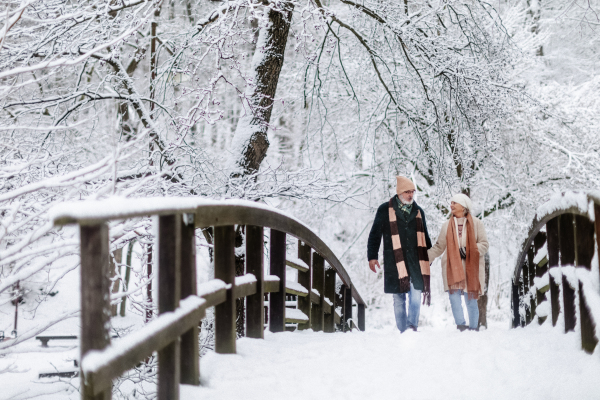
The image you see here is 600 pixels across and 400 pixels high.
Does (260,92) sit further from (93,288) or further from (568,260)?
(93,288)

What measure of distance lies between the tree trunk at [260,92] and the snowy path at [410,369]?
2.60 m

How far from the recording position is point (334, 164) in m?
13.1

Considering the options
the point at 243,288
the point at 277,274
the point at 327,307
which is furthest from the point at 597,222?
the point at 327,307

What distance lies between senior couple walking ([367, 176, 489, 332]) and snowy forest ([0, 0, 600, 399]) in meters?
1.04

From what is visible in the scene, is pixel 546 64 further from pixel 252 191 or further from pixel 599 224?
pixel 599 224

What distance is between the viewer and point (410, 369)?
308 cm

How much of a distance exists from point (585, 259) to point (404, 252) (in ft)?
8.20

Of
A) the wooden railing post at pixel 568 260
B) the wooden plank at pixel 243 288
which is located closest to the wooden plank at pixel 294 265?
the wooden plank at pixel 243 288

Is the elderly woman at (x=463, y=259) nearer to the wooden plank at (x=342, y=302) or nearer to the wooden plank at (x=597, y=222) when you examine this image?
the wooden plank at (x=342, y=302)

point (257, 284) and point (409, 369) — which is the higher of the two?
point (257, 284)

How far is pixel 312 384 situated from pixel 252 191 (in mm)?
3227

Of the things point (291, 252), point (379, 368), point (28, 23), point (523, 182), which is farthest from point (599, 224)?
point (523, 182)

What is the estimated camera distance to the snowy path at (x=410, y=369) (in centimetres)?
257

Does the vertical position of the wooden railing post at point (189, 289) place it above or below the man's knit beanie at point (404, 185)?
below
